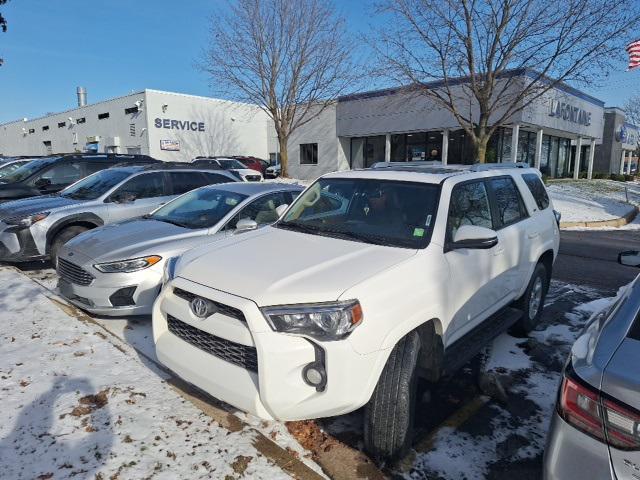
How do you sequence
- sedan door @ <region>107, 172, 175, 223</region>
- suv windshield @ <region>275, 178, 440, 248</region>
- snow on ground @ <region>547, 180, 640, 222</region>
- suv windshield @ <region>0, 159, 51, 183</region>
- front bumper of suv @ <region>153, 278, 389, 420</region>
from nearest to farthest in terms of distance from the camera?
front bumper of suv @ <region>153, 278, 389, 420</region>
suv windshield @ <region>275, 178, 440, 248</region>
sedan door @ <region>107, 172, 175, 223</region>
suv windshield @ <region>0, 159, 51, 183</region>
snow on ground @ <region>547, 180, 640, 222</region>

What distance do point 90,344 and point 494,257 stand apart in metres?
3.59

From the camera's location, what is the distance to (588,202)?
17.8m

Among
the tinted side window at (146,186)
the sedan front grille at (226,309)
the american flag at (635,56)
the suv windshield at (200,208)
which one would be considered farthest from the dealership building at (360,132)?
the sedan front grille at (226,309)

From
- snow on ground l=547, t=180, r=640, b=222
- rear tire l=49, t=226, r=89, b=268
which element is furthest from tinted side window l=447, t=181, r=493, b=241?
snow on ground l=547, t=180, r=640, b=222

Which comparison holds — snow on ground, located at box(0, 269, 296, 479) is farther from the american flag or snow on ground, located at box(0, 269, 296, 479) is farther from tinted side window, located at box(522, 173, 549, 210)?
the american flag

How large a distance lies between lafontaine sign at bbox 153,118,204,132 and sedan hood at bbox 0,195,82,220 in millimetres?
28889

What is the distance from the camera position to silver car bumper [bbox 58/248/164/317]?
4363 mm

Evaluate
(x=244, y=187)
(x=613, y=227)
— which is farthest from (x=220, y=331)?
(x=613, y=227)

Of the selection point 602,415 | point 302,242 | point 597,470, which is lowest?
point 597,470

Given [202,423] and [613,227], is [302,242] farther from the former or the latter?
[613,227]

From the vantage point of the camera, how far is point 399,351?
8.48 ft

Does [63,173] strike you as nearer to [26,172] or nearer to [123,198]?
[26,172]

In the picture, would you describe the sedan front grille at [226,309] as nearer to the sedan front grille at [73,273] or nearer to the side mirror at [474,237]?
the side mirror at [474,237]

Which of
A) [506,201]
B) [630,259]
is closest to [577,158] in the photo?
[506,201]
